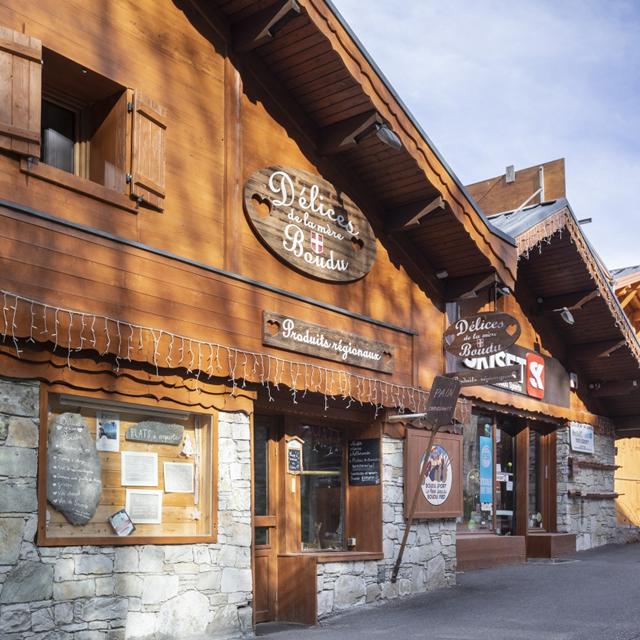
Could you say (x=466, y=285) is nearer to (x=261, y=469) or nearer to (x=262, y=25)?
(x=261, y=469)

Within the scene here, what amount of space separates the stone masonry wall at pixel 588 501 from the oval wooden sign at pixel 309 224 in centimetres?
762

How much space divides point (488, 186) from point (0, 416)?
591 inches

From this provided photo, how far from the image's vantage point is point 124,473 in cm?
769

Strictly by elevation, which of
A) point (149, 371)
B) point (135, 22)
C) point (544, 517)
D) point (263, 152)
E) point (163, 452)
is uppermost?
point (135, 22)

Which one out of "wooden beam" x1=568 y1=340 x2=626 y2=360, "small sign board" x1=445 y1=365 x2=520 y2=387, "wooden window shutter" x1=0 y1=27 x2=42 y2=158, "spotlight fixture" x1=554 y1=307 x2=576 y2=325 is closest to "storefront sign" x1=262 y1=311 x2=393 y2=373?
"small sign board" x1=445 y1=365 x2=520 y2=387

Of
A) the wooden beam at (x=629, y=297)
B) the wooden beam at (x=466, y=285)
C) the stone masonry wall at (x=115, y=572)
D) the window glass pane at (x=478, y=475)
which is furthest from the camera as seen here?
the wooden beam at (x=629, y=297)

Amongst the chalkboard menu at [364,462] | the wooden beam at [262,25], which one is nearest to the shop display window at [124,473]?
the chalkboard menu at [364,462]

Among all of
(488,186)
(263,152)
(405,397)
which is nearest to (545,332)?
(488,186)

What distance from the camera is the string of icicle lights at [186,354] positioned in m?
6.83

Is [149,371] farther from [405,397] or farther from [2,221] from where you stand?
[405,397]

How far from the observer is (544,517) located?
1647 cm

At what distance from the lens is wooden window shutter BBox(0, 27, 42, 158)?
6871mm

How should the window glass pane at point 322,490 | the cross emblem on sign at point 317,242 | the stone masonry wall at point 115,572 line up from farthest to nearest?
the window glass pane at point 322,490
the cross emblem on sign at point 317,242
the stone masonry wall at point 115,572

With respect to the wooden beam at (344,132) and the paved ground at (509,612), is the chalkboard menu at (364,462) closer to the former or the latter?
the paved ground at (509,612)
